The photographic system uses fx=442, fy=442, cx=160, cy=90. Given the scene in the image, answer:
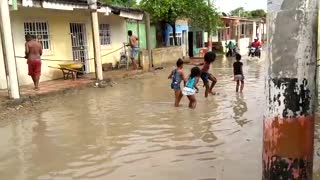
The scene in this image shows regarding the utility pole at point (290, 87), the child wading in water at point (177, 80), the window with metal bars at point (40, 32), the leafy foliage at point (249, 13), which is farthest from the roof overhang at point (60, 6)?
the leafy foliage at point (249, 13)

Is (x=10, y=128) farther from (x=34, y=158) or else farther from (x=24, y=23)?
(x=24, y=23)

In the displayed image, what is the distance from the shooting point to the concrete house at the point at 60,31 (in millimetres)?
13742

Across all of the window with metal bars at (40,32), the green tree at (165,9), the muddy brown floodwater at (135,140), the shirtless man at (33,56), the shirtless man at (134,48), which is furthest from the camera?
the green tree at (165,9)

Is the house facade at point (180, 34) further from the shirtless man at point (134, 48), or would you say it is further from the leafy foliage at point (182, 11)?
the shirtless man at point (134, 48)

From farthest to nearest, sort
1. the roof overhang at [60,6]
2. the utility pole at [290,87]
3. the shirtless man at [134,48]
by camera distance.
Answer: the shirtless man at [134,48], the roof overhang at [60,6], the utility pole at [290,87]

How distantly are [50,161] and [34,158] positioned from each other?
331 mm

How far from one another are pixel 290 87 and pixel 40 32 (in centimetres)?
1304

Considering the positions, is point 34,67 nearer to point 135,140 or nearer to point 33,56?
point 33,56

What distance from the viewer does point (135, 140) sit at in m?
7.31

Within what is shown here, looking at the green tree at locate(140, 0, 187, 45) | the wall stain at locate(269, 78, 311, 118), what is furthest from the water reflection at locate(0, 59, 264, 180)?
the green tree at locate(140, 0, 187, 45)

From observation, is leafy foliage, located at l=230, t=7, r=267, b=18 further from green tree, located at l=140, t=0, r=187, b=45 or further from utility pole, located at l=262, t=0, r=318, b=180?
utility pole, located at l=262, t=0, r=318, b=180

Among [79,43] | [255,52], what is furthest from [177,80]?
[255,52]

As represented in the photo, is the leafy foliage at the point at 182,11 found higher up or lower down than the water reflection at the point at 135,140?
higher up

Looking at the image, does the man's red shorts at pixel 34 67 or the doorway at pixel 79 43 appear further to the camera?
the doorway at pixel 79 43
